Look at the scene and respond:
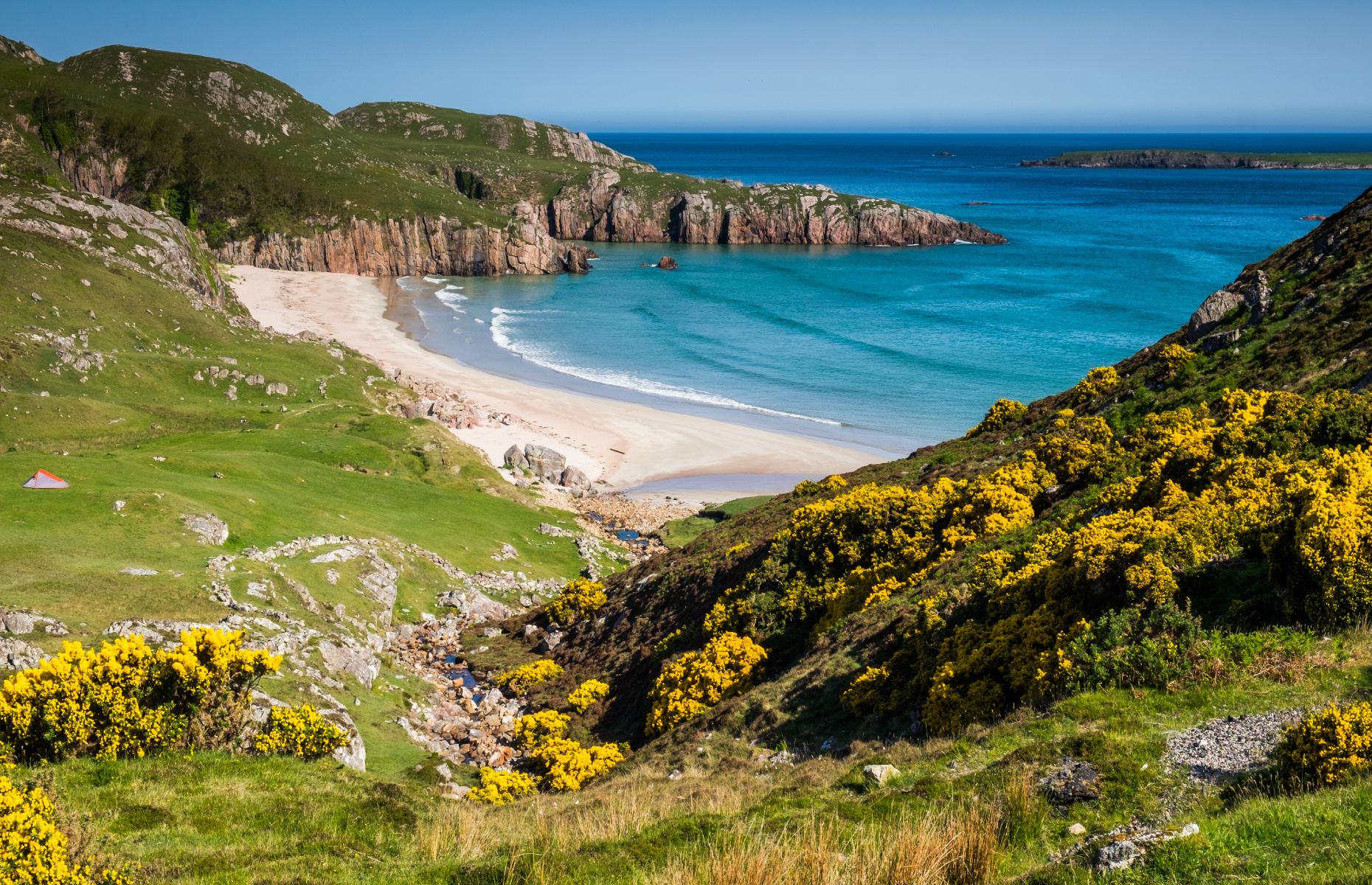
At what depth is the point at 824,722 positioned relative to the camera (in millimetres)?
19484

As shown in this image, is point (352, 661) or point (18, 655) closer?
point (18, 655)

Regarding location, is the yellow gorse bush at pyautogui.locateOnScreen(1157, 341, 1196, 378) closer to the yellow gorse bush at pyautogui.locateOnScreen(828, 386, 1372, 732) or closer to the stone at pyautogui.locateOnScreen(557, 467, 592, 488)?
the yellow gorse bush at pyautogui.locateOnScreen(828, 386, 1372, 732)

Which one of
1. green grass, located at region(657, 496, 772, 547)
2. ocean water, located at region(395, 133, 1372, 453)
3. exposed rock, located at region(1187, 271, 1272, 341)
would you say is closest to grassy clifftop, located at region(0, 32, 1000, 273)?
ocean water, located at region(395, 133, 1372, 453)

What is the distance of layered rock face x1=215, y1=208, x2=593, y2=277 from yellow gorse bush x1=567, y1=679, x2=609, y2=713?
144 meters

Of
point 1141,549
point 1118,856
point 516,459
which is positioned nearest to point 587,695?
point 1141,549

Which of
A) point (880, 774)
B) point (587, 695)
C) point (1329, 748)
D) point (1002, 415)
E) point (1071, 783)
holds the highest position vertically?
point (1002, 415)

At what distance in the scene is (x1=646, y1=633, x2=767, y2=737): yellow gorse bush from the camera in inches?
939

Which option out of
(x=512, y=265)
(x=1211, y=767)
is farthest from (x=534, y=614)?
(x=512, y=265)

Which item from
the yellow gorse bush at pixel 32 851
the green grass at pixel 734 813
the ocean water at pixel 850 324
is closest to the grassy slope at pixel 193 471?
the green grass at pixel 734 813

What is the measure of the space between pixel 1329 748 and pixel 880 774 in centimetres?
623

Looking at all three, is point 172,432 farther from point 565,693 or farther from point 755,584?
point 755,584

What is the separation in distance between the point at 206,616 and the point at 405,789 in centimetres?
1233

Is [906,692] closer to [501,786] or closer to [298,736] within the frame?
[501,786]

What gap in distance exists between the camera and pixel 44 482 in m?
32.8
